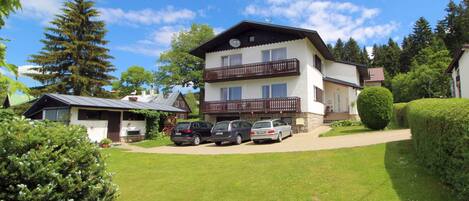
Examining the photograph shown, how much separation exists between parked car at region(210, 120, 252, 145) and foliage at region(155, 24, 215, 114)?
2882cm

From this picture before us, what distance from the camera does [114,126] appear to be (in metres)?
25.1

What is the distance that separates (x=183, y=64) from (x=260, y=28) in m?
26.0

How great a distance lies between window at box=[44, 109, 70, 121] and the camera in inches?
854

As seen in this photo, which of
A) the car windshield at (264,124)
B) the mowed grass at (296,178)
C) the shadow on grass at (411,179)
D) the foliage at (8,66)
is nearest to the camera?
the foliage at (8,66)

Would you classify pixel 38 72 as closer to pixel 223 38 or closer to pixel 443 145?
pixel 223 38

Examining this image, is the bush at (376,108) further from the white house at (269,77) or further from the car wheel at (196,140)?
the car wheel at (196,140)

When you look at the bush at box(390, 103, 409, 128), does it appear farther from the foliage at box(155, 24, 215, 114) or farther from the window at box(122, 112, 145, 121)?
the foliage at box(155, 24, 215, 114)

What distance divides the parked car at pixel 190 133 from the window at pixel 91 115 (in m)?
7.51

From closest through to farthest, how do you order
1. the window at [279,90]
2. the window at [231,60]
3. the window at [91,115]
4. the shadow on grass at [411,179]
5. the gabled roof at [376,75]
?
the shadow on grass at [411,179], the window at [91,115], the window at [279,90], the window at [231,60], the gabled roof at [376,75]

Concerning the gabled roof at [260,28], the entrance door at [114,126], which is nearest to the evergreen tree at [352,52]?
the gabled roof at [260,28]

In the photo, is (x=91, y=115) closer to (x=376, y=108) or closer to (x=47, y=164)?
(x=376, y=108)

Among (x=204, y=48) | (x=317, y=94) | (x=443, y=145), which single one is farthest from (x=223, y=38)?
(x=443, y=145)

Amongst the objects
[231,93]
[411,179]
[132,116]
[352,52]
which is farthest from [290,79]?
[352,52]

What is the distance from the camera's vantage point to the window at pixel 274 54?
81.7ft
